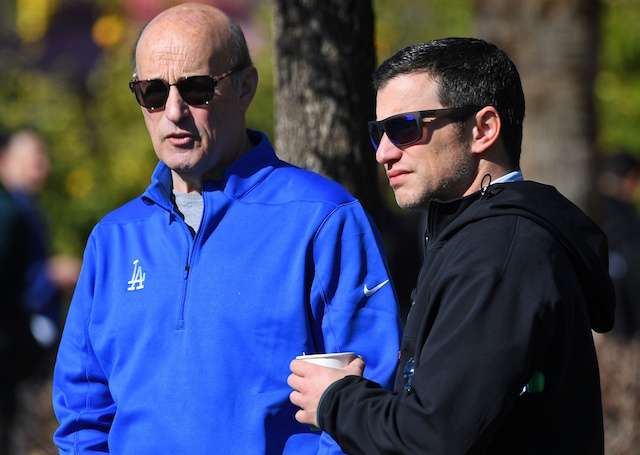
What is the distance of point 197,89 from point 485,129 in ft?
3.34

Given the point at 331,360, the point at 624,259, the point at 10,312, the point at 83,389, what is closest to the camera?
the point at 331,360

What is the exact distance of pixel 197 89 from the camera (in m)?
3.25

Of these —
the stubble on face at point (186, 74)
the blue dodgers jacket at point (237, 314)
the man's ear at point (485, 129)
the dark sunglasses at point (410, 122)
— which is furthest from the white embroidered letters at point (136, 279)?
the man's ear at point (485, 129)

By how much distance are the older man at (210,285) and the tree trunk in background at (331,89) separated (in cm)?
83

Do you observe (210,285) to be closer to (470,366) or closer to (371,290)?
(371,290)

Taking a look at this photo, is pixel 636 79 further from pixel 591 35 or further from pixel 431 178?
pixel 431 178

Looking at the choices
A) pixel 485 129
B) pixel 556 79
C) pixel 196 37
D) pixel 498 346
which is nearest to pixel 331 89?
pixel 196 37

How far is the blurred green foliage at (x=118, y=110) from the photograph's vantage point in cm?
1019

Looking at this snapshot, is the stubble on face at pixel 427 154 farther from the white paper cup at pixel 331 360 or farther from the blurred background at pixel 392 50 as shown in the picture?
the blurred background at pixel 392 50

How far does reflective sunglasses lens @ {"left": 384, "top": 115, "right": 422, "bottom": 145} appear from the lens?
2.61 meters

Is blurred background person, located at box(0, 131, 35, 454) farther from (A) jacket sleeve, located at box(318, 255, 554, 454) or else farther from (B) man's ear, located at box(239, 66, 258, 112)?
(A) jacket sleeve, located at box(318, 255, 554, 454)

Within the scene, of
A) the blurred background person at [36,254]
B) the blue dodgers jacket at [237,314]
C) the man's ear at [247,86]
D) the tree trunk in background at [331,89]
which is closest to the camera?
the blue dodgers jacket at [237,314]

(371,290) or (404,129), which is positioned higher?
(404,129)

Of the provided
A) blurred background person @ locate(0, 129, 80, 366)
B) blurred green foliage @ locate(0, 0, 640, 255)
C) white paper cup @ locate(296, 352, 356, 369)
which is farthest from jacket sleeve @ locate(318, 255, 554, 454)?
blurred green foliage @ locate(0, 0, 640, 255)
